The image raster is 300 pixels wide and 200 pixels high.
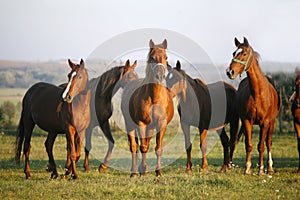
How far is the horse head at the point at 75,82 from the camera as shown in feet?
29.2

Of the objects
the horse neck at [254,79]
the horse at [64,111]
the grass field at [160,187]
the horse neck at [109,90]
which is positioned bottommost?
the grass field at [160,187]

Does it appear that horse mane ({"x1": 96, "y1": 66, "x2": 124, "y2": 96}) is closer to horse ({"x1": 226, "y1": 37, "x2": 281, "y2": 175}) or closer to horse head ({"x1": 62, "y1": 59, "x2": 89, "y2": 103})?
horse head ({"x1": 62, "y1": 59, "x2": 89, "y2": 103})

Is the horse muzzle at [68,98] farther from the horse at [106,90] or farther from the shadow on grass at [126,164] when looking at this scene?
the shadow on grass at [126,164]

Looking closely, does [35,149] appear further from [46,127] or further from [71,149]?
[71,149]

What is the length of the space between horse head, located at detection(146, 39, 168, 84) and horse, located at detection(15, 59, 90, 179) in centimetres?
156

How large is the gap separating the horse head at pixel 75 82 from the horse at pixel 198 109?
7.15 feet

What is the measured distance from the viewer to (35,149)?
16906 mm

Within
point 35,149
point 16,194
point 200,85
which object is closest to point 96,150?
point 35,149

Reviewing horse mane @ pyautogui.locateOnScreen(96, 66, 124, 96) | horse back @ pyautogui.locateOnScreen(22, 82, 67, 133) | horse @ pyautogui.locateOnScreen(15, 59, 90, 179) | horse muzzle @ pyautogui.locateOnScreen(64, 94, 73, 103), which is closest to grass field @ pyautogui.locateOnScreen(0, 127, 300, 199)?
horse @ pyautogui.locateOnScreen(15, 59, 90, 179)

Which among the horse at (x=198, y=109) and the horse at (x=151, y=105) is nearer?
the horse at (x=151, y=105)

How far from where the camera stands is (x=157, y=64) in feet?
28.3

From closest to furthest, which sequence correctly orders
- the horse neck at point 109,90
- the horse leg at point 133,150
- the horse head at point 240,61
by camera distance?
the horse head at point 240,61 → the horse leg at point 133,150 → the horse neck at point 109,90

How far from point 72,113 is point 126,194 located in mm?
2635

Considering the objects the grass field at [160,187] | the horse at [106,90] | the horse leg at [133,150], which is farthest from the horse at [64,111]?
the horse at [106,90]
